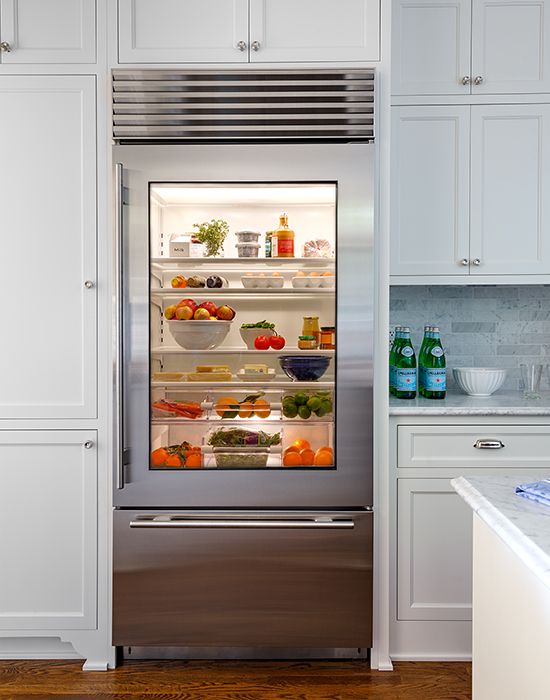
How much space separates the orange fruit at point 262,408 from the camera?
2.50m

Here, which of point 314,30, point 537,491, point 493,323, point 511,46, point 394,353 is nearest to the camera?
point 537,491

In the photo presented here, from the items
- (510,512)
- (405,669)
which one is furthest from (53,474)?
(510,512)

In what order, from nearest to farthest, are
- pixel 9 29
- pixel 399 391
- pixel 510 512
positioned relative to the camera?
pixel 510 512 < pixel 9 29 < pixel 399 391

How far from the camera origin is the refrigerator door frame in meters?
2.42

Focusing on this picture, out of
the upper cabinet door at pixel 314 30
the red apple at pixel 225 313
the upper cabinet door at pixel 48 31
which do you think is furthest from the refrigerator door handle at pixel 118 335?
the upper cabinet door at pixel 314 30

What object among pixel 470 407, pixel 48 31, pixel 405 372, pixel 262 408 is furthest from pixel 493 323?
pixel 48 31

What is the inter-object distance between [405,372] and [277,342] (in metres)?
0.65

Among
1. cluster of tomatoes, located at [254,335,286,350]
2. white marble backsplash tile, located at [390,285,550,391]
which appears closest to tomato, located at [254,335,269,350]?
cluster of tomatoes, located at [254,335,286,350]

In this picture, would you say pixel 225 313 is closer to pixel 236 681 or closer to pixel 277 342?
pixel 277 342

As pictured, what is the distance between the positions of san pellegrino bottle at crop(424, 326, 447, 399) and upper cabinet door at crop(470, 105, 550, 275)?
40 cm

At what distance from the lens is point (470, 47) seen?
278cm

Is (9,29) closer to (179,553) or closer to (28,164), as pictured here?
(28,164)

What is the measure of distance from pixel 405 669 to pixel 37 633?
1419 mm

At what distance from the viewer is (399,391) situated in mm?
2818
